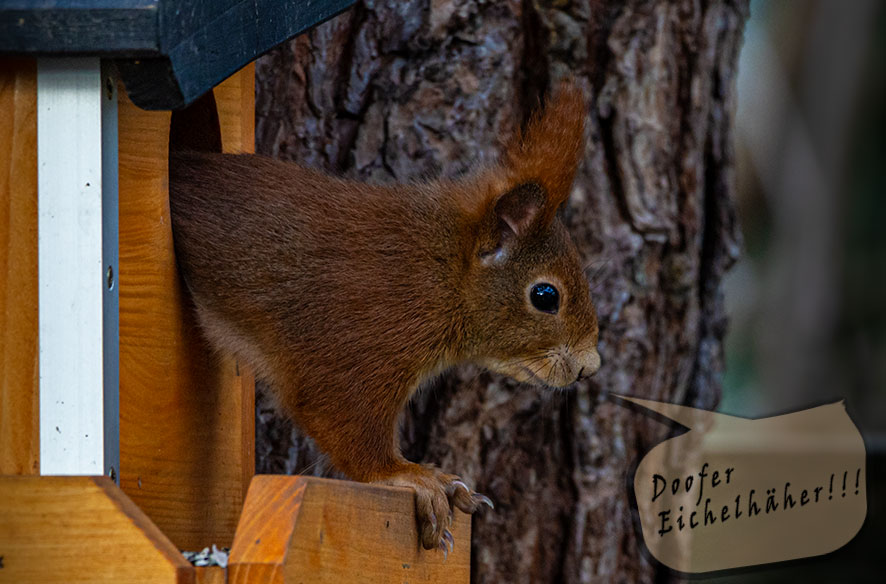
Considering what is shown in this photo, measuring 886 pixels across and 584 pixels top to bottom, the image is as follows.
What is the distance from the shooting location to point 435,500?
152cm

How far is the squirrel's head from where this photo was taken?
165 cm

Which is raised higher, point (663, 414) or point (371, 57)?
point (371, 57)

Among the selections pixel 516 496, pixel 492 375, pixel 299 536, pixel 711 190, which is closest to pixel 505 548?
pixel 516 496

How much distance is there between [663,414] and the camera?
2391 mm

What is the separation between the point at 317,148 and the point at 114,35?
1.11 m

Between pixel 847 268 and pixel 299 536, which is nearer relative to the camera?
pixel 299 536

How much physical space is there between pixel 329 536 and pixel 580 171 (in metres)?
1.25

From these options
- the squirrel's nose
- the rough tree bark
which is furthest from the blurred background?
the squirrel's nose

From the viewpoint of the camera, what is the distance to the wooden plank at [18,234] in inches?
47.9

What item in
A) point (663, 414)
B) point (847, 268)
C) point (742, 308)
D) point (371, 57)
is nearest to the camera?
point (371, 57)

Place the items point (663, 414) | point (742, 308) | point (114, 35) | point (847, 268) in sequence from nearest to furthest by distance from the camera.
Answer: point (114, 35) < point (663, 414) < point (742, 308) < point (847, 268)

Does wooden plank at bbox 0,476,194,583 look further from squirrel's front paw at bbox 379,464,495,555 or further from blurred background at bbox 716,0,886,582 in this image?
blurred background at bbox 716,0,886,582

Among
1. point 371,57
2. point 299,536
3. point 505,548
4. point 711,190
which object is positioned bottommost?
point 505,548

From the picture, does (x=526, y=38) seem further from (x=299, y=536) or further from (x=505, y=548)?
(x=299, y=536)
